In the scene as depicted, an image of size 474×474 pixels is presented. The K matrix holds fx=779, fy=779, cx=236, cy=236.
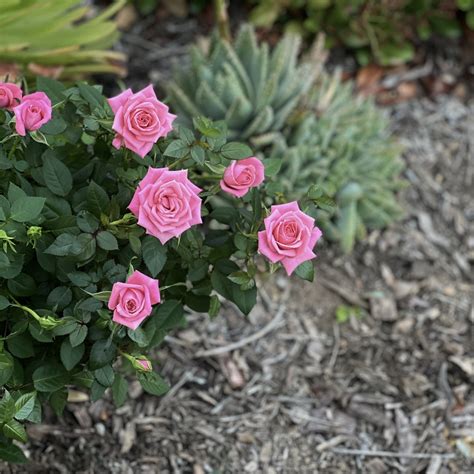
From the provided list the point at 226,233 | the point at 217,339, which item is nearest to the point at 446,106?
the point at 217,339

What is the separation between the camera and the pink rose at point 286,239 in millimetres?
1520

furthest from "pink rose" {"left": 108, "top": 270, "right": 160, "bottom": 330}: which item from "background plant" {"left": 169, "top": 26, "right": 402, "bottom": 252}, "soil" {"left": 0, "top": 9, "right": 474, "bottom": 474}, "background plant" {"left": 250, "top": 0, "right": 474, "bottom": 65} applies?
"background plant" {"left": 250, "top": 0, "right": 474, "bottom": 65}

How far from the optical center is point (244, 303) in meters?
1.64

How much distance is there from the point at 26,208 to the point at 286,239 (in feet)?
1.67

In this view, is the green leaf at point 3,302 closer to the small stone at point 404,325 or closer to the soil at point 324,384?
the soil at point 324,384

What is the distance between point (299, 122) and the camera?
2719 millimetres

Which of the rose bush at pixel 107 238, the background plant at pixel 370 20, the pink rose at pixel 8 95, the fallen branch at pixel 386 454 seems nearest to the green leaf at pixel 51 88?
the rose bush at pixel 107 238

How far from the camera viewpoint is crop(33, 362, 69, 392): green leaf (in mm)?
1609

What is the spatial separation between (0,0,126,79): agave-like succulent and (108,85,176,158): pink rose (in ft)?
3.11

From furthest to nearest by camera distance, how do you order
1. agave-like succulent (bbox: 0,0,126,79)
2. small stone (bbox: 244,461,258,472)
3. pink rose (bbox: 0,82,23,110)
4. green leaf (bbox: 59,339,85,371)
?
agave-like succulent (bbox: 0,0,126,79)
small stone (bbox: 244,461,258,472)
pink rose (bbox: 0,82,23,110)
green leaf (bbox: 59,339,85,371)

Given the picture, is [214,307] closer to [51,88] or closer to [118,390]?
[118,390]

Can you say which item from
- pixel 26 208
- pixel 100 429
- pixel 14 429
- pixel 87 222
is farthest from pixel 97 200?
pixel 100 429

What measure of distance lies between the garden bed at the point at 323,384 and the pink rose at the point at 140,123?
0.97 metres

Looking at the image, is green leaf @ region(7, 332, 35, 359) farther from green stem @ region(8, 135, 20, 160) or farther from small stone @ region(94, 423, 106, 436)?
small stone @ region(94, 423, 106, 436)
